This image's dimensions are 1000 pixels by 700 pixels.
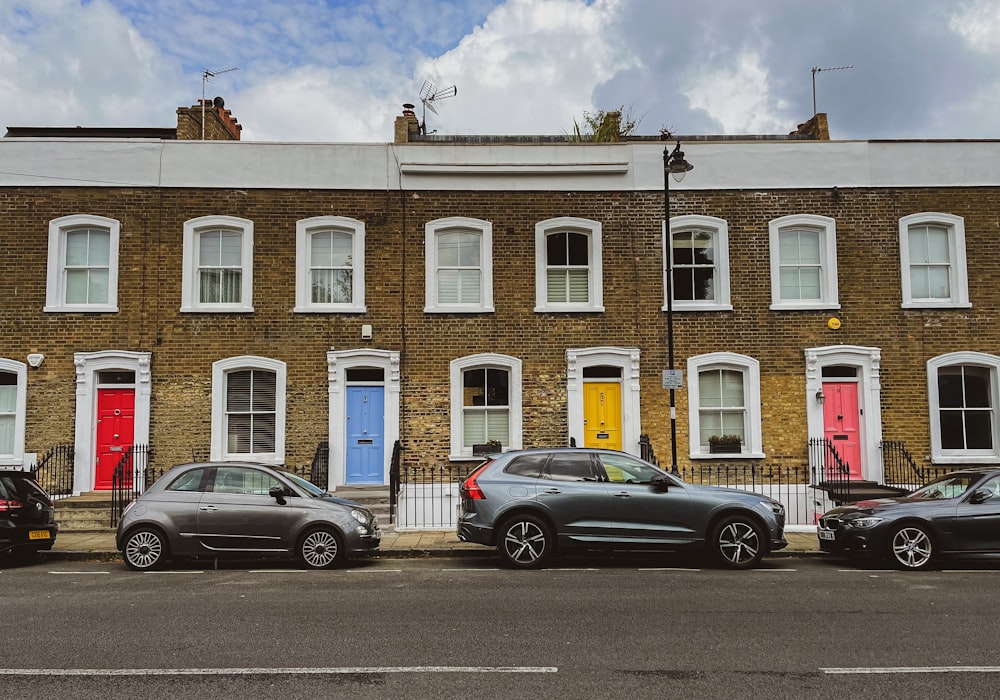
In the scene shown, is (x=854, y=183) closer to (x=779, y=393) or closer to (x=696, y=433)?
(x=779, y=393)

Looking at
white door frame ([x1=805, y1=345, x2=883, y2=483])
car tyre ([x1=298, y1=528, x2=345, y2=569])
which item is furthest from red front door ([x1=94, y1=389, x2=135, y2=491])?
white door frame ([x1=805, y1=345, x2=883, y2=483])

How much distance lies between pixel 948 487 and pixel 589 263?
8.18 m

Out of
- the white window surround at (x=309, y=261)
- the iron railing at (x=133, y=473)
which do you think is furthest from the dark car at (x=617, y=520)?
the iron railing at (x=133, y=473)

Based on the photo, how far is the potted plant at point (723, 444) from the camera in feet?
57.4

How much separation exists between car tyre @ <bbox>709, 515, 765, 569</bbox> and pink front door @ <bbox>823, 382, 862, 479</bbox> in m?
6.85

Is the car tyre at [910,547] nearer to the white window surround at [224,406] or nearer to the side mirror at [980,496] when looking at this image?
the side mirror at [980,496]

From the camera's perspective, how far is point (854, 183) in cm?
1798

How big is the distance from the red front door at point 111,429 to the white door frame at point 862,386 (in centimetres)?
1379

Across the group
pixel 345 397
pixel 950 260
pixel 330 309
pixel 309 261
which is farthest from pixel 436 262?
pixel 950 260

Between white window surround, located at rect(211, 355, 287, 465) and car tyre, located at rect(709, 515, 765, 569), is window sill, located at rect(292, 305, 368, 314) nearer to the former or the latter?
white window surround, located at rect(211, 355, 287, 465)

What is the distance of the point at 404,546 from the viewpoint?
528 inches

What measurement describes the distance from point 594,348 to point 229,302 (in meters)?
7.58

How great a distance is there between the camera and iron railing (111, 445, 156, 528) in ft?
53.2

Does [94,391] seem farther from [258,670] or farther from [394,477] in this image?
[258,670]
